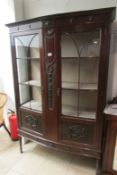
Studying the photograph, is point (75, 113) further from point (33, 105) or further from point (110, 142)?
point (33, 105)

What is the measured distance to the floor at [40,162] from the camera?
1.99 meters

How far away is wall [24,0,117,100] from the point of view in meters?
1.88

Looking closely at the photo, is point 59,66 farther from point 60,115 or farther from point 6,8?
point 6,8

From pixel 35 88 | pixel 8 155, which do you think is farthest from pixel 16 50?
pixel 8 155

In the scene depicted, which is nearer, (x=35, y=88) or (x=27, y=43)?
(x=27, y=43)

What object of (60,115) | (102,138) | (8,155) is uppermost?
(60,115)

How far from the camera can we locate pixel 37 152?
2.37 metres

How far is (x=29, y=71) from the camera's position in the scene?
2320mm

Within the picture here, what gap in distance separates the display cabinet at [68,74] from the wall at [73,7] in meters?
0.29

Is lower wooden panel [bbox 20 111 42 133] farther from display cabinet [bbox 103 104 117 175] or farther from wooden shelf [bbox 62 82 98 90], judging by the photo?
display cabinet [bbox 103 104 117 175]

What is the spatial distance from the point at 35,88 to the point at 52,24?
3.21 ft

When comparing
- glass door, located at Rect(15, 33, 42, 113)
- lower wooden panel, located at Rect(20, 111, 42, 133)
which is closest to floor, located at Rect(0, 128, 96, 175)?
lower wooden panel, located at Rect(20, 111, 42, 133)

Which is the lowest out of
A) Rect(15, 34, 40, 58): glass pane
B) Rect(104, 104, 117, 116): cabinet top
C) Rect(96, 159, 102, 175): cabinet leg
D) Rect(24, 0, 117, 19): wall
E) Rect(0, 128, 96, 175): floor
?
Rect(0, 128, 96, 175): floor

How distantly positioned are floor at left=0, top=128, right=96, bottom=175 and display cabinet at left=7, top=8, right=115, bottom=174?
0.32 m
